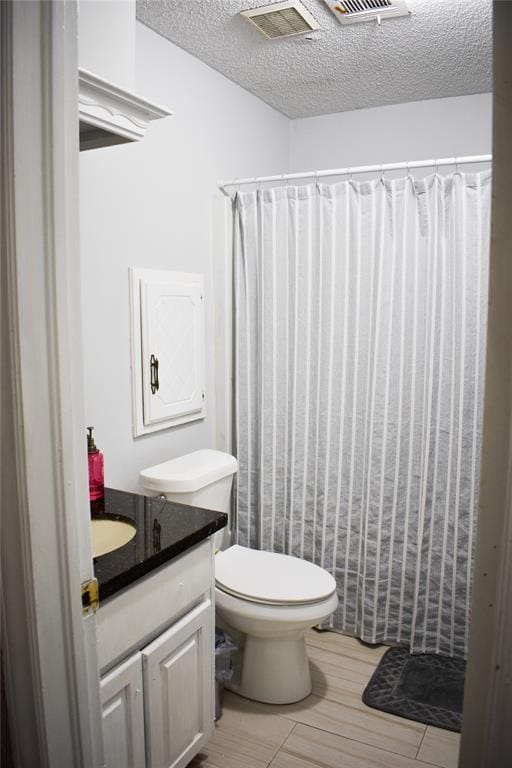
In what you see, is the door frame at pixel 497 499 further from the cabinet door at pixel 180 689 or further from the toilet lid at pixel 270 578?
the toilet lid at pixel 270 578

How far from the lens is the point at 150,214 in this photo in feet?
7.61

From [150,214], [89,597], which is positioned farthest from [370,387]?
[89,597]

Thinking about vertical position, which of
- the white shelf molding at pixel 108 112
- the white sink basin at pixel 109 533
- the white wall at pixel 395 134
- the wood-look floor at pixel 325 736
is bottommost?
the wood-look floor at pixel 325 736

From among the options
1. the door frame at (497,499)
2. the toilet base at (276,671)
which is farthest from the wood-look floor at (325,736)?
the door frame at (497,499)

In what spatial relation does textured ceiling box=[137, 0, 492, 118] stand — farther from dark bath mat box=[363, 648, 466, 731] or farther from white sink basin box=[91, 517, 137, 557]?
dark bath mat box=[363, 648, 466, 731]

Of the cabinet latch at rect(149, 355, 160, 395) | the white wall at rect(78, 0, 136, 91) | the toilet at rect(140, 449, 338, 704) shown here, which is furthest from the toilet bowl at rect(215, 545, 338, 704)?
the white wall at rect(78, 0, 136, 91)

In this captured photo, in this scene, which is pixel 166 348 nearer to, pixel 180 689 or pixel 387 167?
pixel 387 167

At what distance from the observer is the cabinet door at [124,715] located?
1405mm

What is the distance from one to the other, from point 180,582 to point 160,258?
1290 millimetres

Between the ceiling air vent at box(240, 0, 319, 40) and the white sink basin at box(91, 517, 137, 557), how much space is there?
5.70ft

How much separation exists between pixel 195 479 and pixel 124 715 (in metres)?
0.86

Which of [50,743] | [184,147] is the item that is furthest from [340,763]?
[184,147]

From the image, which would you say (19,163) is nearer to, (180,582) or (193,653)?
(180,582)

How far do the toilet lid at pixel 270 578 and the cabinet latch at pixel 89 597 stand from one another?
1171 millimetres
